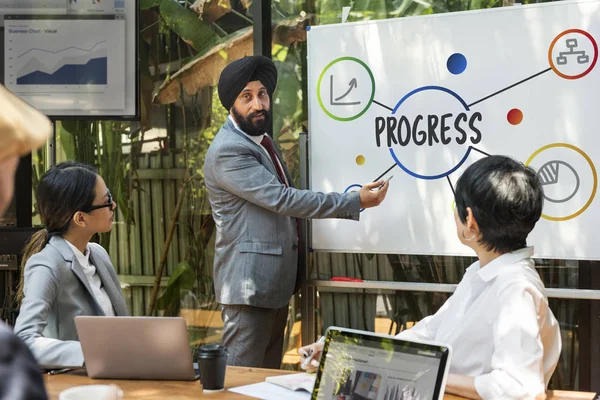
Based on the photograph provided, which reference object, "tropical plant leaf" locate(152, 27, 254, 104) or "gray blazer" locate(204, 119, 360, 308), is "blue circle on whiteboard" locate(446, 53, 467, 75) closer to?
"gray blazer" locate(204, 119, 360, 308)

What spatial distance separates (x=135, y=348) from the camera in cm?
215

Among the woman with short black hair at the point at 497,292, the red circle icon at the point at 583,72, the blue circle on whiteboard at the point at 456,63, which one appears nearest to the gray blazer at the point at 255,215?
the blue circle on whiteboard at the point at 456,63

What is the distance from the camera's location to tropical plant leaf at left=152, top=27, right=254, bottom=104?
4582 mm

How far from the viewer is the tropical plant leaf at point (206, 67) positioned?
4.58m

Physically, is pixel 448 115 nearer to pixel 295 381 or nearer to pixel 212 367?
pixel 295 381

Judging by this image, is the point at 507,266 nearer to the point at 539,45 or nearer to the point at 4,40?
the point at 539,45

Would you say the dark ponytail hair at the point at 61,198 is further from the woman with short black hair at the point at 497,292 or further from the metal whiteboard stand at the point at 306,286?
the metal whiteboard stand at the point at 306,286

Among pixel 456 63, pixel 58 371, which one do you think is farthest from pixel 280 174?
pixel 58 371

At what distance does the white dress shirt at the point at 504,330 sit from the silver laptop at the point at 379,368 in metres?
0.06

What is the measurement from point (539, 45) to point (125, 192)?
2501 millimetres

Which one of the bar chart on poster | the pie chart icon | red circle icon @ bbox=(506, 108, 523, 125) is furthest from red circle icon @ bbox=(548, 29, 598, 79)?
the bar chart on poster

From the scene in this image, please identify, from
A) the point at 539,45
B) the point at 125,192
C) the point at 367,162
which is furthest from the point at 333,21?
the point at 125,192

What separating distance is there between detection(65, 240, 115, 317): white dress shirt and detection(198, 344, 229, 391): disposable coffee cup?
733 mm

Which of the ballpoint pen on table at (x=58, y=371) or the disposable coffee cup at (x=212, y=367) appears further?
the ballpoint pen on table at (x=58, y=371)
